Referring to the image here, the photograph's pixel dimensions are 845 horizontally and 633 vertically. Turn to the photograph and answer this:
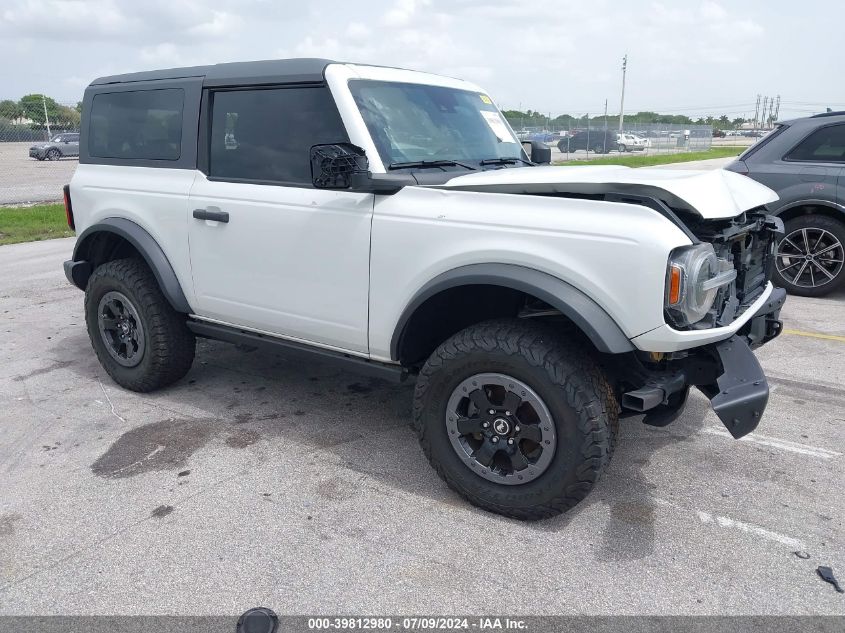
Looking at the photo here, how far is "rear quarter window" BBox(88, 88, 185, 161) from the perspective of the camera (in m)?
4.34

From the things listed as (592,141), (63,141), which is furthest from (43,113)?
(592,141)

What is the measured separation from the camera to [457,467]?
10.8ft

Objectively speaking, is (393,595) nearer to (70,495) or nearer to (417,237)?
(417,237)

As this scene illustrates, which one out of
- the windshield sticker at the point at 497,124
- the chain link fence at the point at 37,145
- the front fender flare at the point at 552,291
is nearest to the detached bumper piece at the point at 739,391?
the front fender flare at the point at 552,291

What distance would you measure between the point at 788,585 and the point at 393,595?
1519 millimetres

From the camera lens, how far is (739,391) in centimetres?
287

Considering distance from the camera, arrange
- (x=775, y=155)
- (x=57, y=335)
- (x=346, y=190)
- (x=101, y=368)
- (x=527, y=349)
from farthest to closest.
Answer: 1. (x=775, y=155)
2. (x=57, y=335)
3. (x=101, y=368)
4. (x=346, y=190)
5. (x=527, y=349)

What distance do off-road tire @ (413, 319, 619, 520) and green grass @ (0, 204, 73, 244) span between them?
32.4 ft

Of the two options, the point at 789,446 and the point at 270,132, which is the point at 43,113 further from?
the point at 789,446

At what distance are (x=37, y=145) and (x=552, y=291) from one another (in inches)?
1299

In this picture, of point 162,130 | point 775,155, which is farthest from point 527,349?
point 775,155

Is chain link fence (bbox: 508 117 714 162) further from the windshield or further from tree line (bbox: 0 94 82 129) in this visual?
the windshield

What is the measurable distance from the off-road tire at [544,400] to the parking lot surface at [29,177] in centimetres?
1521

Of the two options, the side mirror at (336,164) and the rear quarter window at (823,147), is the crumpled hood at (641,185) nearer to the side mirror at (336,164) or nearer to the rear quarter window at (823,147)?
the side mirror at (336,164)
